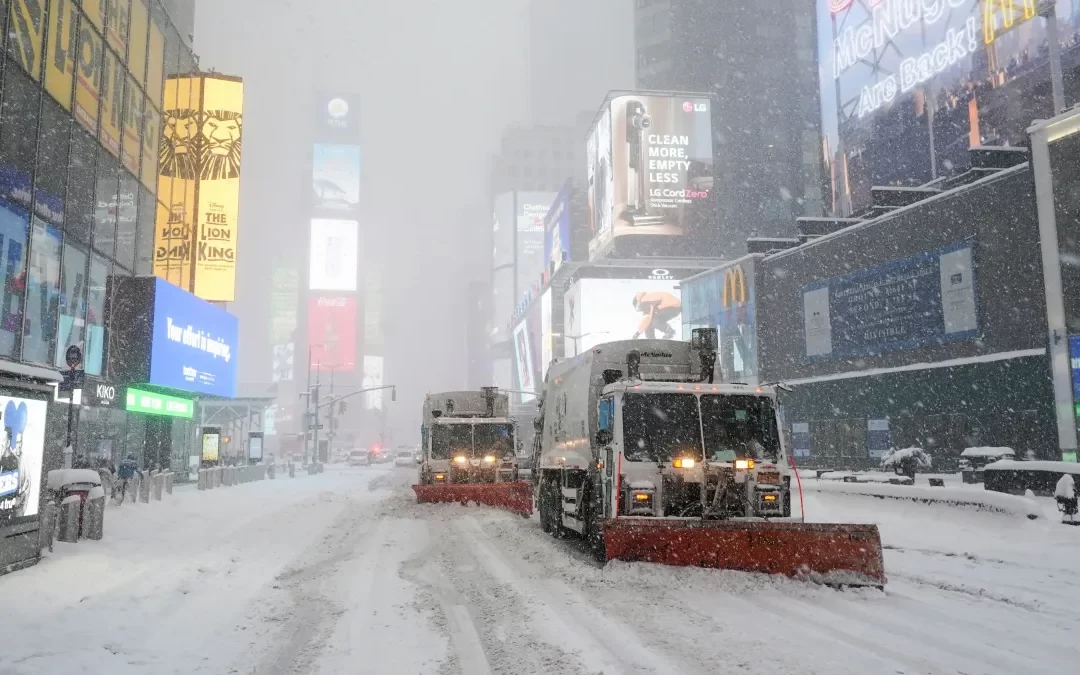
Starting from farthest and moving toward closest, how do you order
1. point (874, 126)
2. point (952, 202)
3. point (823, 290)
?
point (874, 126)
point (823, 290)
point (952, 202)

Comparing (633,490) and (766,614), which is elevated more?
(633,490)

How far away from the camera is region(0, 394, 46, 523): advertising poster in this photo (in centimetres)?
1005

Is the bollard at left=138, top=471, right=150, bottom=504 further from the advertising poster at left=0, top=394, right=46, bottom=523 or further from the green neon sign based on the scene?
the advertising poster at left=0, top=394, right=46, bottom=523

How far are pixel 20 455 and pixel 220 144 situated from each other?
3070cm

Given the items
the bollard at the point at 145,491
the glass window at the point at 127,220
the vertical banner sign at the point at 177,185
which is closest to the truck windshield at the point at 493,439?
the bollard at the point at 145,491

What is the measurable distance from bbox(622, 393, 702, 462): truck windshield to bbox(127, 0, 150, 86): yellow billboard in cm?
2959

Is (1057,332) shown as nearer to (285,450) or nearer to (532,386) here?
(532,386)

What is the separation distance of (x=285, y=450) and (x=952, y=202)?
103 meters

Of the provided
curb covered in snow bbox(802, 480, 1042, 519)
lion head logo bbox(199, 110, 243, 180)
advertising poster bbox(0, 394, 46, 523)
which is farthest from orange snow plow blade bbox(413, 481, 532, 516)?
lion head logo bbox(199, 110, 243, 180)

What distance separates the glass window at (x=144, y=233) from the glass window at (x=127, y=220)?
363 millimetres

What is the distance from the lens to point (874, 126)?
4969 cm

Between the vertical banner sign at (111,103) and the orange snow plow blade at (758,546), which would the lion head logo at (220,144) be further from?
the orange snow plow blade at (758,546)

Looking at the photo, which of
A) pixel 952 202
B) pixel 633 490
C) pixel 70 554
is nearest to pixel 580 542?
pixel 633 490

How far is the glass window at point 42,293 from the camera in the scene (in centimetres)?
2477
